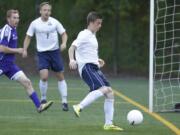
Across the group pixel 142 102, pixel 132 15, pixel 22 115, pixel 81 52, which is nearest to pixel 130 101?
pixel 142 102

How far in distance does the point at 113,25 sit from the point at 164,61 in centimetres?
398

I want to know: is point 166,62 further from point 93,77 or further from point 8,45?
point 93,77

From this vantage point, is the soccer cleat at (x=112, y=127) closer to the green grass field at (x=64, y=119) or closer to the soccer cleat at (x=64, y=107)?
the green grass field at (x=64, y=119)

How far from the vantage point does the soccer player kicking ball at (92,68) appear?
9.78 metres

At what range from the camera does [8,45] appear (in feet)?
37.5

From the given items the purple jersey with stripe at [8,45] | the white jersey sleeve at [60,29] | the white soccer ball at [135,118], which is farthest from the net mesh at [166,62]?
the purple jersey with stripe at [8,45]

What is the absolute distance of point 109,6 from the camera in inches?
1005

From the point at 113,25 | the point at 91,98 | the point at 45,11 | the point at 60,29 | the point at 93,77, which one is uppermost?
the point at 45,11

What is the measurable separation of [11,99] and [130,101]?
2.57 meters

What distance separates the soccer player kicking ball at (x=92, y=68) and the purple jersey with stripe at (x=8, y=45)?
1755 mm

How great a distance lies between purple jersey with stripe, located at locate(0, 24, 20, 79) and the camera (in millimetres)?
11375

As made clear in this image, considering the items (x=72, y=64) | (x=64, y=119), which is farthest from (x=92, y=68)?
(x=64, y=119)

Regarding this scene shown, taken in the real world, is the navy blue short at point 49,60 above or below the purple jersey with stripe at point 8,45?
below

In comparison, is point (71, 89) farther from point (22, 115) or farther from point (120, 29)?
point (120, 29)
